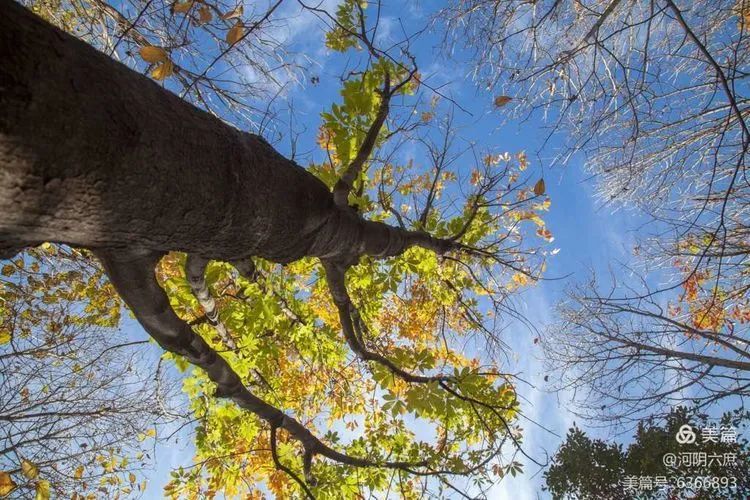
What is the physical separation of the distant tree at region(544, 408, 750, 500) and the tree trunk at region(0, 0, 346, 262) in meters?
6.17

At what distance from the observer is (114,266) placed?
143cm

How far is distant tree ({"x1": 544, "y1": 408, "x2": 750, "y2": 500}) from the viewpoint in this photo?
5855mm

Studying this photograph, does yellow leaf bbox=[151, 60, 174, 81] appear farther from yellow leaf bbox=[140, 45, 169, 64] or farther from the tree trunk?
the tree trunk

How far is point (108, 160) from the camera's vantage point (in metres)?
0.83

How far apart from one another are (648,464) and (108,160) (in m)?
7.95

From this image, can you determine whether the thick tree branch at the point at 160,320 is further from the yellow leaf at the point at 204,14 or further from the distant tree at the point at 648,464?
the distant tree at the point at 648,464

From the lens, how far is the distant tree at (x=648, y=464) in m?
5.86

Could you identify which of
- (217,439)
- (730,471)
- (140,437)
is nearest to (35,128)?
(217,439)

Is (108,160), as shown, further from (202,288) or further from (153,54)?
(153,54)

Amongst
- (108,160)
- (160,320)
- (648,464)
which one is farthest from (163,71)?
(648,464)

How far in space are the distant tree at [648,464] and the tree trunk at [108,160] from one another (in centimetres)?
617

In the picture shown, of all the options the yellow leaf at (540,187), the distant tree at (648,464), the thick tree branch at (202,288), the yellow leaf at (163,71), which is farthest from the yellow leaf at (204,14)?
the distant tree at (648,464)

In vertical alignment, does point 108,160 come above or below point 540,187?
below

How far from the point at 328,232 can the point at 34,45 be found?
1397mm
